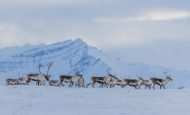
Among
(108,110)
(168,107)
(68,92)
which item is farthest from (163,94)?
(108,110)

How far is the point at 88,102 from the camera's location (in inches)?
1032

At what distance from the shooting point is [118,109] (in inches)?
950

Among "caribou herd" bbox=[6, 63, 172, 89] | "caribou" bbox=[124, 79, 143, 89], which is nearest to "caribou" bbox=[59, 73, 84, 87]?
"caribou herd" bbox=[6, 63, 172, 89]

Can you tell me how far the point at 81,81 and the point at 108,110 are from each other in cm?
1256

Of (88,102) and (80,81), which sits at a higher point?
(80,81)

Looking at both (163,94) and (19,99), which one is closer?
(19,99)

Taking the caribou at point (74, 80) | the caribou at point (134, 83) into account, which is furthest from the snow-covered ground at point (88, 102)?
the caribou at point (134, 83)

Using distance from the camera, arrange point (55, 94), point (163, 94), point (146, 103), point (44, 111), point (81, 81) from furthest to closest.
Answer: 1. point (81, 81)
2. point (163, 94)
3. point (55, 94)
4. point (146, 103)
5. point (44, 111)

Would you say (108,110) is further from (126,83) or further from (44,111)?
(126,83)

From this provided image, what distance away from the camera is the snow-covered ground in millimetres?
23219

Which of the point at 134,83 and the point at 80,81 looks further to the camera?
the point at 134,83

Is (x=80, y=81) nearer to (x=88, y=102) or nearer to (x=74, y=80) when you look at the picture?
(x=74, y=80)

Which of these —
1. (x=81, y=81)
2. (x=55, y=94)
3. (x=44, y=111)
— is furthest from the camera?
(x=81, y=81)

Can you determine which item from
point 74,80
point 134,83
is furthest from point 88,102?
point 134,83
